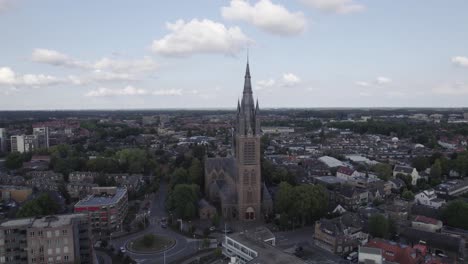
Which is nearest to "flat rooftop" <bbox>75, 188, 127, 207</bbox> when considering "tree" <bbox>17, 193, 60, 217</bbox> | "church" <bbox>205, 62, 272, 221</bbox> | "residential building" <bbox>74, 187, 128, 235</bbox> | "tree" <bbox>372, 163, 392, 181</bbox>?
"residential building" <bbox>74, 187, 128, 235</bbox>

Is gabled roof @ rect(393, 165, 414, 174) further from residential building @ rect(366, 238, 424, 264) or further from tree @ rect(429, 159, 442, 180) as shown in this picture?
residential building @ rect(366, 238, 424, 264)

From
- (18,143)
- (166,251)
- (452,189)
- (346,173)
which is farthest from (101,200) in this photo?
(18,143)

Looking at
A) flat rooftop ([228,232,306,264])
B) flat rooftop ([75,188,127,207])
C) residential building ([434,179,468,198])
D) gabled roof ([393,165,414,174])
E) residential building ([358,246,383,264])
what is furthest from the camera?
gabled roof ([393,165,414,174])

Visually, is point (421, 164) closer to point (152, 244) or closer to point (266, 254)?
point (266, 254)

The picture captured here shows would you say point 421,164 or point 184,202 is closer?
point 184,202

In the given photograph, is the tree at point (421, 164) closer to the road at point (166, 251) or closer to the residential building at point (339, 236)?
the residential building at point (339, 236)

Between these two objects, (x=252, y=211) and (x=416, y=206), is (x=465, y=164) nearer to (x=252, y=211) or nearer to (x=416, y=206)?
(x=416, y=206)

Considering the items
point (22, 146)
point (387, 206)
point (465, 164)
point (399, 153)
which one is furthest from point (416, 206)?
point (22, 146)
